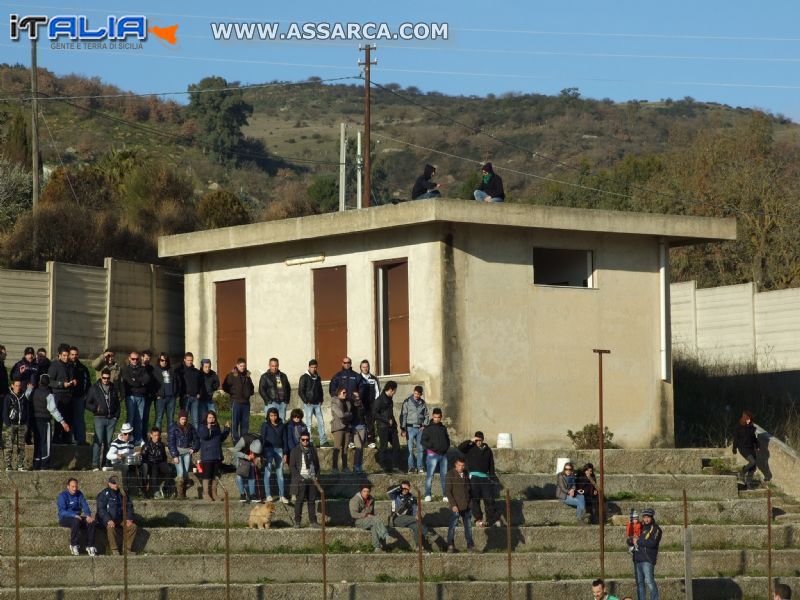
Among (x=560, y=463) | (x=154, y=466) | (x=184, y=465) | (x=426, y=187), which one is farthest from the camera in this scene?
(x=426, y=187)

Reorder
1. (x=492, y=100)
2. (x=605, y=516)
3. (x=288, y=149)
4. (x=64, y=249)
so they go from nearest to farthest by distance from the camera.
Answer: (x=605, y=516), (x=64, y=249), (x=288, y=149), (x=492, y=100)

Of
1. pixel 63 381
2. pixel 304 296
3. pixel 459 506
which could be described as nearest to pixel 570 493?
pixel 459 506

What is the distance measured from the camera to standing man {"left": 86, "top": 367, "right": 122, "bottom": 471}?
23984 millimetres

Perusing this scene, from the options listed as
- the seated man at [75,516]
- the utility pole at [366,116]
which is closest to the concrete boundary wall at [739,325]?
the utility pole at [366,116]

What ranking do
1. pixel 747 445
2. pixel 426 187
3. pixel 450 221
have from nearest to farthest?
pixel 747 445
pixel 450 221
pixel 426 187

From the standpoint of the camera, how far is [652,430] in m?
30.2

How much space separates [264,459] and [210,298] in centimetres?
878

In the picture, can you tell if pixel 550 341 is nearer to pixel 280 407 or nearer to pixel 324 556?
pixel 280 407

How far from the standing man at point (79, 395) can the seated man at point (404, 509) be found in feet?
17.3

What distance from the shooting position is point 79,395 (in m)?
24.7

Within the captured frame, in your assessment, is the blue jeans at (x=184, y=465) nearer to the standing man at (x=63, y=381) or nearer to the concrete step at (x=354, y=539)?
the concrete step at (x=354, y=539)

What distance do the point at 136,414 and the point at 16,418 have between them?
228 centimetres

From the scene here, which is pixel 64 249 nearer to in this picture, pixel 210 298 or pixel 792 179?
pixel 210 298

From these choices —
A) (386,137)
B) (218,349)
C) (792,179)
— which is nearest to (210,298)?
(218,349)
